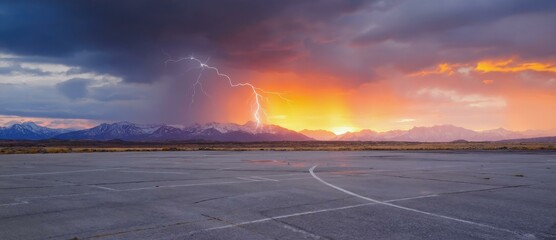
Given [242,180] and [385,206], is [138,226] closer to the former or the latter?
[385,206]

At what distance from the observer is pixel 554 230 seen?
7301 mm

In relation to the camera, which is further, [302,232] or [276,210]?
[276,210]

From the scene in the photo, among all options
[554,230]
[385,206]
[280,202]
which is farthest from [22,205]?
[554,230]

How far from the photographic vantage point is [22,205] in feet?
31.7

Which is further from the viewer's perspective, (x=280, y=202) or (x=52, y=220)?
(x=280, y=202)

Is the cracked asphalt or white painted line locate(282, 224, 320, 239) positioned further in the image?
the cracked asphalt

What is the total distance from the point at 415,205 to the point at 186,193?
5820mm

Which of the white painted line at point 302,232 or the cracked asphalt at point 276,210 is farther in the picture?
the cracked asphalt at point 276,210

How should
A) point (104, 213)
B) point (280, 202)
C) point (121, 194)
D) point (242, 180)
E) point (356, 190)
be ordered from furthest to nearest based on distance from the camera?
point (242, 180) → point (356, 190) → point (121, 194) → point (280, 202) → point (104, 213)

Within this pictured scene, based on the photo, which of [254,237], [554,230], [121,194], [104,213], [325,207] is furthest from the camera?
[121,194]

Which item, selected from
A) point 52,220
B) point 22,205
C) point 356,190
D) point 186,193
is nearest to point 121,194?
point 186,193

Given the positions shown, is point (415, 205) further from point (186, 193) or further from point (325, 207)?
point (186, 193)

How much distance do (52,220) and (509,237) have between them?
7792 millimetres

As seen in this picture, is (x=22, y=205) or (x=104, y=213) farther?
(x=22, y=205)
